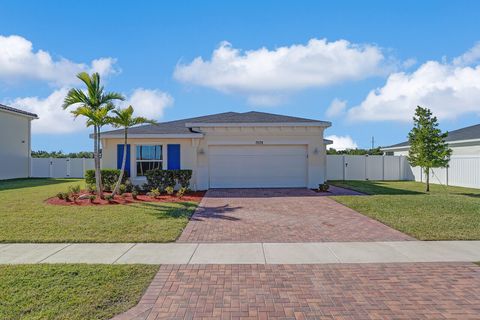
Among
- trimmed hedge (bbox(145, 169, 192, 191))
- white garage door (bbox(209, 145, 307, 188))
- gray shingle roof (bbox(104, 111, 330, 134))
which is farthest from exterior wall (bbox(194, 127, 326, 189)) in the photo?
trimmed hedge (bbox(145, 169, 192, 191))

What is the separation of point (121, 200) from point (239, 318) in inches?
414

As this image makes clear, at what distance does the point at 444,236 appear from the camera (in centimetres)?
791

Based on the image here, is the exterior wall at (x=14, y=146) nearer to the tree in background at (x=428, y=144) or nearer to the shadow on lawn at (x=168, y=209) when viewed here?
the shadow on lawn at (x=168, y=209)

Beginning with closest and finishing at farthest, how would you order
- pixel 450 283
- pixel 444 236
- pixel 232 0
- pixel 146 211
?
pixel 450 283, pixel 444 236, pixel 146 211, pixel 232 0

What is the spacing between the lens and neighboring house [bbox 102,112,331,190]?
17172 mm

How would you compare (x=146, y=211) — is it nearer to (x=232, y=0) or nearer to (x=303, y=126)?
(x=232, y=0)

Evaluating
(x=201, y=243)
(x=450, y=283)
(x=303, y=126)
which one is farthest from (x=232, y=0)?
(x=450, y=283)

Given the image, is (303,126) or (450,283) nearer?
(450,283)

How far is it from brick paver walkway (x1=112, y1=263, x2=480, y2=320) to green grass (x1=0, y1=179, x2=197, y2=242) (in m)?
2.64

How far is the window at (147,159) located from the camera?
55.7ft

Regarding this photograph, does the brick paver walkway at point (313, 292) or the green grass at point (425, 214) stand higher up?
the green grass at point (425, 214)

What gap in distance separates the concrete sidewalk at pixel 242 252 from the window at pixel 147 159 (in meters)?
9.83

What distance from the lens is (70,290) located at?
473 centimetres

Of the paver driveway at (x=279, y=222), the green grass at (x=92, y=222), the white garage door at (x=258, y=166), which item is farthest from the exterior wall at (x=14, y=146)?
the paver driveway at (x=279, y=222)
